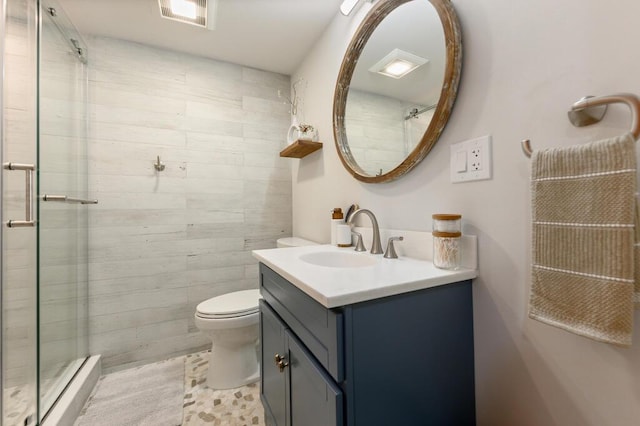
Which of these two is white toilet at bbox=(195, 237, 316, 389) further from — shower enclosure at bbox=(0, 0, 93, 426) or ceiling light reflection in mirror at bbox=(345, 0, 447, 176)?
ceiling light reflection in mirror at bbox=(345, 0, 447, 176)

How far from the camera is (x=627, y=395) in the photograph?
57cm

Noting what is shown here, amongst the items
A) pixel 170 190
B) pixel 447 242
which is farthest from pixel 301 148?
pixel 447 242

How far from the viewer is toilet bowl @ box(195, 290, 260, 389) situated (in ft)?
4.99

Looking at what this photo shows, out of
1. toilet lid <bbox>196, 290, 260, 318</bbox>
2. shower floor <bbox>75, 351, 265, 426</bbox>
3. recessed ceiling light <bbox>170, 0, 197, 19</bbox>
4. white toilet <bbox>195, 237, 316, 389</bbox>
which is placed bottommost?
shower floor <bbox>75, 351, 265, 426</bbox>

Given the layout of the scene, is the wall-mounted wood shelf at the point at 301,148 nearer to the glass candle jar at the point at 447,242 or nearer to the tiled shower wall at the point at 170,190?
the tiled shower wall at the point at 170,190

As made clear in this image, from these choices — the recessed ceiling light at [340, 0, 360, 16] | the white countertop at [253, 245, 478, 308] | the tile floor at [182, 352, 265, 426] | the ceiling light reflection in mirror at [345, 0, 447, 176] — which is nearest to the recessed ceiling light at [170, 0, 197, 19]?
the recessed ceiling light at [340, 0, 360, 16]

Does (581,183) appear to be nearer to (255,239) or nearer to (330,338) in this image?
(330,338)

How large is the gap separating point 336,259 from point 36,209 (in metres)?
1.39

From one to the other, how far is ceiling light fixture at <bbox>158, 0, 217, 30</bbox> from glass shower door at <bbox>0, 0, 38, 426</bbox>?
57 centimetres

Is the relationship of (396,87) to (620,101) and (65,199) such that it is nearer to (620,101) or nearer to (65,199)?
(620,101)

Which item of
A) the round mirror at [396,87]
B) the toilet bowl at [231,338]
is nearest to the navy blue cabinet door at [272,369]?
the toilet bowl at [231,338]

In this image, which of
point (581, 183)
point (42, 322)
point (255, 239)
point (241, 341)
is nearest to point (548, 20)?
point (581, 183)

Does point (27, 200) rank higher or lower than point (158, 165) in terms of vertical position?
lower

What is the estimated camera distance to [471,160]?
86 cm
